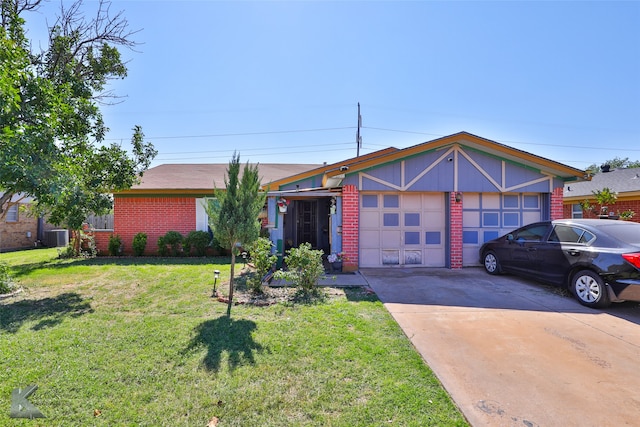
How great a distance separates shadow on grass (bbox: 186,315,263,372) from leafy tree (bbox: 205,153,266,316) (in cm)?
84

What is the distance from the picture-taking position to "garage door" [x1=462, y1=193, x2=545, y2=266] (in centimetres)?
892

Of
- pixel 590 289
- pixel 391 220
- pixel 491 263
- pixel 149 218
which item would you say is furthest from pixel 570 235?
pixel 149 218

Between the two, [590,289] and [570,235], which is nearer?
[590,289]

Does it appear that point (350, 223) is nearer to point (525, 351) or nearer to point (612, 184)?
point (525, 351)

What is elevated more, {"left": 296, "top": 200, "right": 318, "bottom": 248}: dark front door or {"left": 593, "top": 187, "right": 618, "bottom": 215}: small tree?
{"left": 593, "top": 187, "right": 618, "bottom": 215}: small tree

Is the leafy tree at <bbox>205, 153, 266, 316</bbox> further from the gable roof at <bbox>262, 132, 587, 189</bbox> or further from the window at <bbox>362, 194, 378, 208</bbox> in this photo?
the window at <bbox>362, 194, 378, 208</bbox>

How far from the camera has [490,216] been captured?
900 cm

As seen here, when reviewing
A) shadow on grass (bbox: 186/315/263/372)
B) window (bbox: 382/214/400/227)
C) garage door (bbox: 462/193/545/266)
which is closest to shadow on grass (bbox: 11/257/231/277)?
window (bbox: 382/214/400/227)

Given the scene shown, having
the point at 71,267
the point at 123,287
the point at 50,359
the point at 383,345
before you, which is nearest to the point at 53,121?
the point at 123,287

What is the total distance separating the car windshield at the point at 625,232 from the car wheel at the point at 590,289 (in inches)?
32.1

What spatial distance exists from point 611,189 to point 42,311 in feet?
66.8

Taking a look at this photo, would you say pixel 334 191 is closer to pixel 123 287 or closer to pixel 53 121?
pixel 123 287

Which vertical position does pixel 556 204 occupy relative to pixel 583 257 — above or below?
above

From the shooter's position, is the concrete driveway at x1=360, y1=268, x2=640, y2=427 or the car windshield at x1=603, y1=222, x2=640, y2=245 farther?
the car windshield at x1=603, y1=222, x2=640, y2=245
